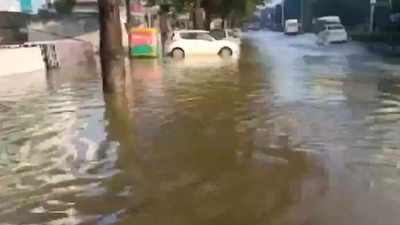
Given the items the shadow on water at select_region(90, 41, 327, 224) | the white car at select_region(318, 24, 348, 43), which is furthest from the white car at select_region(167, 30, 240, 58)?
the white car at select_region(318, 24, 348, 43)

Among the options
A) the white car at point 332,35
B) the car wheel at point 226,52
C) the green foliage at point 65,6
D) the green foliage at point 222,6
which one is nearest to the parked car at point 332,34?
the white car at point 332,35

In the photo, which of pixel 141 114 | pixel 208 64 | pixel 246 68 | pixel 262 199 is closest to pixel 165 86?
pixel 141 114

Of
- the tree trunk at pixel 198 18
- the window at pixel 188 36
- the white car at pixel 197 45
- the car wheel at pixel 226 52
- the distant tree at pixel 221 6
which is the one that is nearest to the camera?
the white car at pixel 197 45

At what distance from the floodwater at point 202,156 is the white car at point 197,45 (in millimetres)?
15723

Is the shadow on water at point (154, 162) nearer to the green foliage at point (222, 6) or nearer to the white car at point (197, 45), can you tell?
the white car at point (197, 45)

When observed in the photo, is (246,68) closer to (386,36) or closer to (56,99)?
(56,99)

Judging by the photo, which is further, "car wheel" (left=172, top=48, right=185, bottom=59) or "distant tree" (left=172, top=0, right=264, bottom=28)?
"distant tree" (left=172, top=0, right=264, bottom=28)

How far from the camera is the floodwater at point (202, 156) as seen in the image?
20.9 feet

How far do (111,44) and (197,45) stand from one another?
17.9 metres

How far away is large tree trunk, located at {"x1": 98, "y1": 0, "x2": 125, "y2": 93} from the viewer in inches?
594

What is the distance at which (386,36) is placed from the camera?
46.7m

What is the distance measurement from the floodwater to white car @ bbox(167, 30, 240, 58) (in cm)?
1572

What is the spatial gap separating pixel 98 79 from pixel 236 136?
11.4 meters

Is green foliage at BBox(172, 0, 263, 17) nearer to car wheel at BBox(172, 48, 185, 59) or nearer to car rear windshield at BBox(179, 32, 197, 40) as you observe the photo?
car rear windshield at BBox(179, 32, 197, 40)
